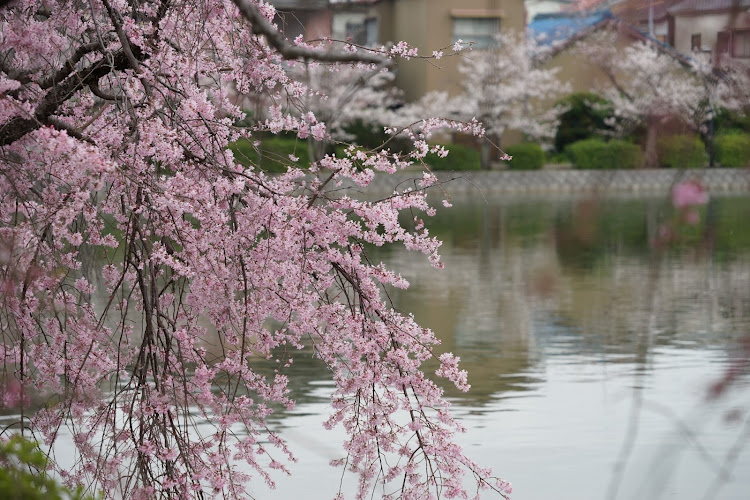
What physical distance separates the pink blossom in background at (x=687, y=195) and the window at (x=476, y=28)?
3992cm

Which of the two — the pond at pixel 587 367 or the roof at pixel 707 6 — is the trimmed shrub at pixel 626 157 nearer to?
the pond at pixel 587 367

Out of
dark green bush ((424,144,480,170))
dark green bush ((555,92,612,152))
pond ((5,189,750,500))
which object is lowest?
pond ((5,189,750,500))

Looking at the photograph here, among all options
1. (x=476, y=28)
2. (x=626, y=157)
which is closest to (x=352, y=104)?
(x=476, y=28)

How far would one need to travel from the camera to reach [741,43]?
1285 mm

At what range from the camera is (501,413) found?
7973 millimetres

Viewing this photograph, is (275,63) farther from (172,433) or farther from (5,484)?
(5,484)

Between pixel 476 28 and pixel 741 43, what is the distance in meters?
42.0

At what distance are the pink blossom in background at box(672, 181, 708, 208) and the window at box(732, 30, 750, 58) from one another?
7.4 inches

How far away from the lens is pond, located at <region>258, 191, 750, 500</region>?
3.21 metres

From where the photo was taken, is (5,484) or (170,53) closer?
(5,484)

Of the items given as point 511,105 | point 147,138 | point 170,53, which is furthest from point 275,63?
point 511,105

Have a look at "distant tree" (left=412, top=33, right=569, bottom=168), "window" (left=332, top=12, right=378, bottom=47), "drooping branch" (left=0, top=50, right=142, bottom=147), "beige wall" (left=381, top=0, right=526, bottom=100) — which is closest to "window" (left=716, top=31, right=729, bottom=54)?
"drooping branch" (left=0, top=50, right=142, bottom=147)

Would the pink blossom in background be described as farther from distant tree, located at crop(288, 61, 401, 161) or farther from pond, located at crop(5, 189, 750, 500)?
distant tree, located at crop(288, 61, 401, 161)

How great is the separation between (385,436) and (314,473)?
2.11 m
